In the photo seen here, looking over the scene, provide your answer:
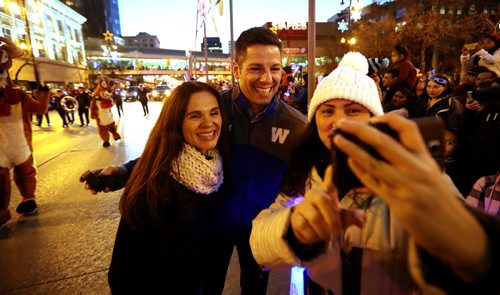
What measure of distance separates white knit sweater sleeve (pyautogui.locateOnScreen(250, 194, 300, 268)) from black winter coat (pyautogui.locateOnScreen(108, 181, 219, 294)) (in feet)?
2.39

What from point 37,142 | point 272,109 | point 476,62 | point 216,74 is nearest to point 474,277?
point 272,109

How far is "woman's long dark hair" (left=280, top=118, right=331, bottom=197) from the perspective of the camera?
51.8 inches

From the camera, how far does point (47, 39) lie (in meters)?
43.8

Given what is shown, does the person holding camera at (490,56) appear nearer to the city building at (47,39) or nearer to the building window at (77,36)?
the city building at (47,39)

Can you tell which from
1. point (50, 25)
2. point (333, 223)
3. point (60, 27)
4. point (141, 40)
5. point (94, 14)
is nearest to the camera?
point (333, 223)

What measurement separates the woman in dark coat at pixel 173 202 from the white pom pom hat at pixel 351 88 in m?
0.83

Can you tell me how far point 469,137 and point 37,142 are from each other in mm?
12411

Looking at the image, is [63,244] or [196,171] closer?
[196,171]

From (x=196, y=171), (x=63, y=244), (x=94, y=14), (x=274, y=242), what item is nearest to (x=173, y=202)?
(x=196, y=171)

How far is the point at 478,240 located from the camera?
500mm

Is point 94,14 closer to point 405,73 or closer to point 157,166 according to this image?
point 405,73

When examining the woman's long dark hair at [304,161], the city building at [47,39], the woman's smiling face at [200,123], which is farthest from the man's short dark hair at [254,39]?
the city building at [47,39]

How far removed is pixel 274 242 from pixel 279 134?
4.58ft

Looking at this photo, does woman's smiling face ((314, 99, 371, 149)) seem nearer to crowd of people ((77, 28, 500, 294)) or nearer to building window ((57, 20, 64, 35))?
crowd of people ((77, 28, 500, 294))
